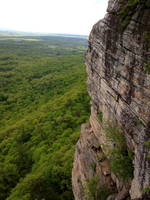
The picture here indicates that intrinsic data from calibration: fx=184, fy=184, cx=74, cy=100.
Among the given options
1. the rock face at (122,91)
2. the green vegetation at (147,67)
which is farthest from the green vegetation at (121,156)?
the green vegetation at (147,67)

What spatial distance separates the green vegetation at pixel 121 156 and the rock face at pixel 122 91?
0.11 meters

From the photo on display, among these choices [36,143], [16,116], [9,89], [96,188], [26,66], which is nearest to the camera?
[96,188]

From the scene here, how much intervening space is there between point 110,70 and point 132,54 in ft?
8.44

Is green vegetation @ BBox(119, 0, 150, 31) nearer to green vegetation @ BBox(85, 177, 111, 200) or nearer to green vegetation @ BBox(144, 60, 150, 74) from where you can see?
green vegetation @ BBox(144, 60, 150, 74)

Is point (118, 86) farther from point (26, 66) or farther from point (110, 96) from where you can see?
point (26, 66)

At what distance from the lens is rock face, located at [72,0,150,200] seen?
8.95 metres

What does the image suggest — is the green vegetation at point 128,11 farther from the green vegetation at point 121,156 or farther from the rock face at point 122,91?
the green vegetation at point 121,156

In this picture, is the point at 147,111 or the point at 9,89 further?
the point at 9,89

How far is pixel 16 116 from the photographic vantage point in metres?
59.2

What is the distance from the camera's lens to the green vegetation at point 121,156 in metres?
11.1

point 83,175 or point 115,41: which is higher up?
point 115,41

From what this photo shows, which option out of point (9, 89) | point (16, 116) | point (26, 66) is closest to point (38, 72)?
point (26, 66)

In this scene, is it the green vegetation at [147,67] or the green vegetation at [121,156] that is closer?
the green vegetation at [147,67]

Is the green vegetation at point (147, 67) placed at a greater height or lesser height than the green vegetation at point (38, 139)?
greater
